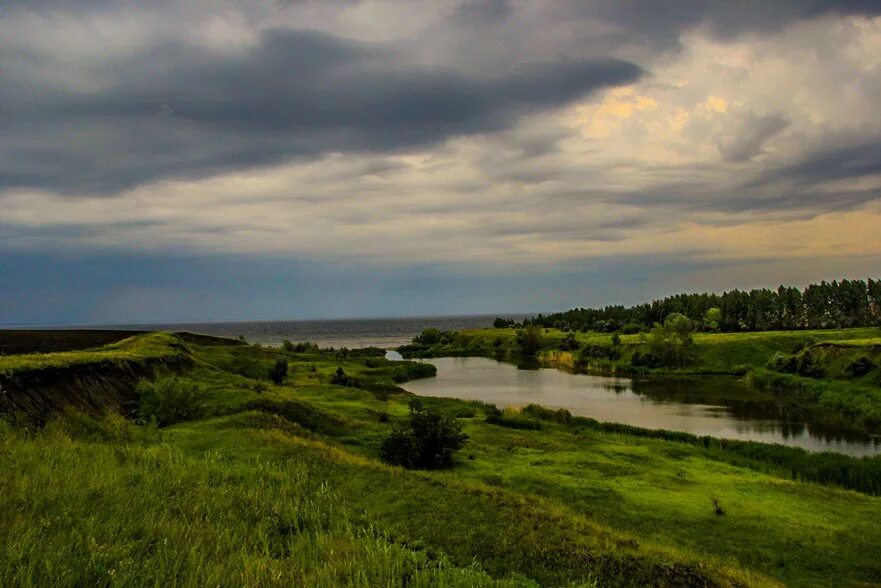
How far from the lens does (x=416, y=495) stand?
17734mm

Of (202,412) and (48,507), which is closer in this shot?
(48,507)

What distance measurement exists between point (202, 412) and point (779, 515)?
3130 centimetres

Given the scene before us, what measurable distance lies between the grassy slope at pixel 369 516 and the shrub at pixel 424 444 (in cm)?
136

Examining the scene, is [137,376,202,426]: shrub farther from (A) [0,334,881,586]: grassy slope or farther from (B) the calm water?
(B) the calm water

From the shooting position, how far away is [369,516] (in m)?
14.1

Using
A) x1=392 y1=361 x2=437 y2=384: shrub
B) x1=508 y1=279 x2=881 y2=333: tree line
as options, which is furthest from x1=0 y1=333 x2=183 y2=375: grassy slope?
x1=508 y1=279 x2=881 y2=333: tree line

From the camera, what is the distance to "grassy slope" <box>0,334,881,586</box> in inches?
322

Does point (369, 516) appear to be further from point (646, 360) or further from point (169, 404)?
point (646, 360)

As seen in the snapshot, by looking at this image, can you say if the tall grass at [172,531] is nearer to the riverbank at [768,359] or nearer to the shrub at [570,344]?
the riverbank at [768,359]

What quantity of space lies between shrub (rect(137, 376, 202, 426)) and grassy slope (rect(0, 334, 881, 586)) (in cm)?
172

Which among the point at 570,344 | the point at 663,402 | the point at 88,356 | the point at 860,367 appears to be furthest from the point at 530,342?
the point at 88,356

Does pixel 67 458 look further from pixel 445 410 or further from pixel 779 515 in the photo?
pixel 445 410

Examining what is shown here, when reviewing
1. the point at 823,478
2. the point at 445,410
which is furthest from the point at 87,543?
the point at 445,410

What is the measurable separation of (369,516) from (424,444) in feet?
49.9
